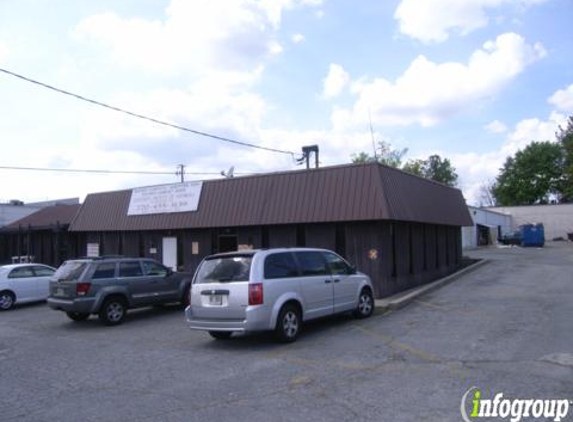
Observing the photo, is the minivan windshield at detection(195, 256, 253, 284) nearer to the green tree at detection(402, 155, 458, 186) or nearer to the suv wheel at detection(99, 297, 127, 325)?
the suv wheel at detection(99, 297, 127, 325)

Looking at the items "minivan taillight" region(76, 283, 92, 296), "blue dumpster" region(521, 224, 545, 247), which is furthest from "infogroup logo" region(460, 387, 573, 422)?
"blue dumpster" region(521, 224, 545, 247)

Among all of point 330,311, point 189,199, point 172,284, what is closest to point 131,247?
point 189,199

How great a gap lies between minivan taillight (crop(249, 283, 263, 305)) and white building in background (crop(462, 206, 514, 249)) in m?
39.3

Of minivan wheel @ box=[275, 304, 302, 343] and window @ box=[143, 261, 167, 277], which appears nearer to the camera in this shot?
minivan wheel @ box=[275, 304, 302, 343]

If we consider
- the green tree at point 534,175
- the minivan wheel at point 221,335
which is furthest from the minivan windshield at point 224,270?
the green tree at point 534,175

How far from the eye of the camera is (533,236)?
48594mm

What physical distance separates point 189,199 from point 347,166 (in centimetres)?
689

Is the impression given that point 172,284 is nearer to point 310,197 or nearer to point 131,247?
point 310,197

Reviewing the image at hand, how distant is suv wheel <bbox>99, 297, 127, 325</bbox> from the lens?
43.2 feet

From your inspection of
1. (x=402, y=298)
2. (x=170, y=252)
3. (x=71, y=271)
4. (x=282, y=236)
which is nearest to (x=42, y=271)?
(x=170, y=252)

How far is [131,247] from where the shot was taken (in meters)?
22.4

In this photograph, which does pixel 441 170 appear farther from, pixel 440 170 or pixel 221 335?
pixel 221 335

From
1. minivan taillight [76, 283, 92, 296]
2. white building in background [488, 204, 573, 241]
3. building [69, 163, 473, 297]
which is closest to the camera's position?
minivan taillight [76, 283, 92, 296]

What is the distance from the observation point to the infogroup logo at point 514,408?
5488mm
